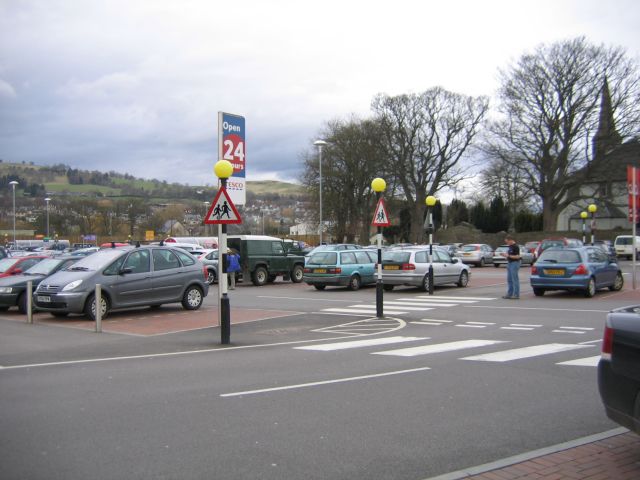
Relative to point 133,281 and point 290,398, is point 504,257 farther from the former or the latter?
point 290,398

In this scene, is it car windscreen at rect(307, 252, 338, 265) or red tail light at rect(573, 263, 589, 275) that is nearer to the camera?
red tail light at rect(573, 263, 589, 275)

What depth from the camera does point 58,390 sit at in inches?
293

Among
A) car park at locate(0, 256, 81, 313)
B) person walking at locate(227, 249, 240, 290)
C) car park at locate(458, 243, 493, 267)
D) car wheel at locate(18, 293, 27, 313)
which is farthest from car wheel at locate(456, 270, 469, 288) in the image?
car park at locate(458, 243, 493, 267)

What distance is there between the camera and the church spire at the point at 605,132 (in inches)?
1965

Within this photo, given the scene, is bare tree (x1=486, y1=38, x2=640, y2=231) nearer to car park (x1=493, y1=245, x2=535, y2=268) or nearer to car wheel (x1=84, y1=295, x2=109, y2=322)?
car park (x1=493, y1=245, x2=535, y2=268)

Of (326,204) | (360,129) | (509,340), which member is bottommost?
(509,340)

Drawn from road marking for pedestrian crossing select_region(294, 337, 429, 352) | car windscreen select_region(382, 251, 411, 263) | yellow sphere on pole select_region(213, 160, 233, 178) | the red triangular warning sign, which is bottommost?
road marking for pedestrian crossing select_region(294, 337, 429, 352)

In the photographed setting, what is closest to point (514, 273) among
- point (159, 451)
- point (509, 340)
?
point (509, 340)

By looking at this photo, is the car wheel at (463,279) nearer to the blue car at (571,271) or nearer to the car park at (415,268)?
the car park at (415,268)

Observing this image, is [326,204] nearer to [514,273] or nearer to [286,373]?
[514,273]

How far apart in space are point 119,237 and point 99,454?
252 feet

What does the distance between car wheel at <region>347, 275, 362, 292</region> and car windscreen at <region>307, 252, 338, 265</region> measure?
0.98 metres

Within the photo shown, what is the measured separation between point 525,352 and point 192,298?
9.81m

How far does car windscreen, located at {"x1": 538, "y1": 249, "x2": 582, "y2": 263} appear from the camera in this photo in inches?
782
